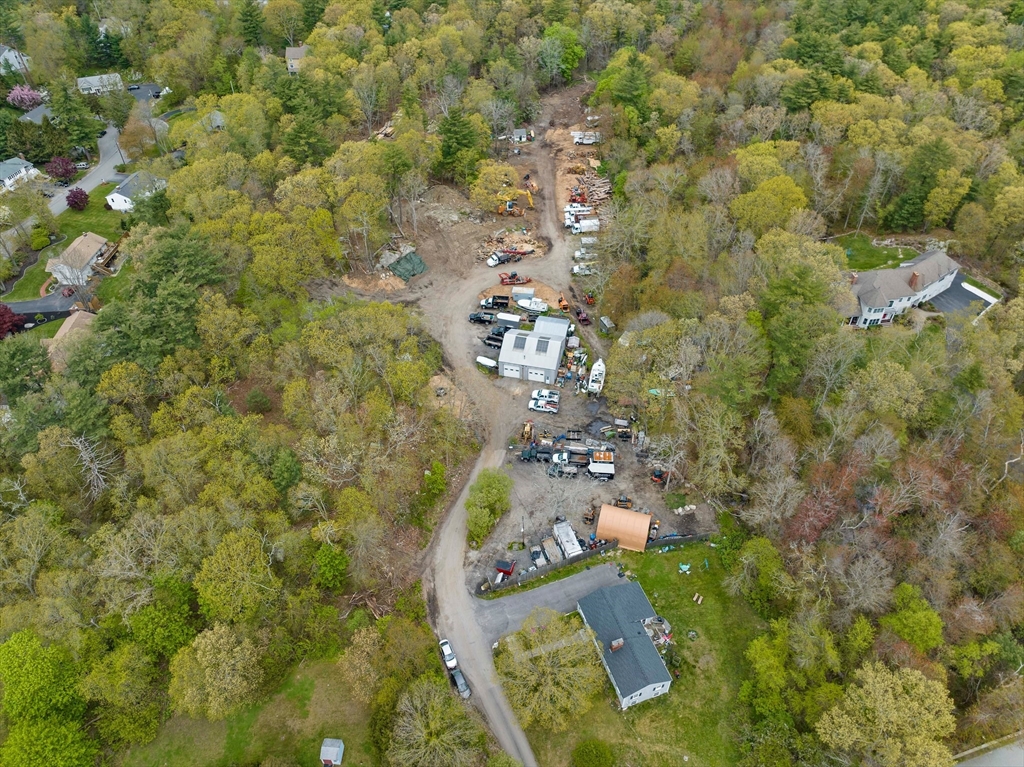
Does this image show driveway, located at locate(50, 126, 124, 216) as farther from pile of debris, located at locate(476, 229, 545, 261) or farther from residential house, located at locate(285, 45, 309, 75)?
pile of debris, located at locate(476, 229, 545, 261)

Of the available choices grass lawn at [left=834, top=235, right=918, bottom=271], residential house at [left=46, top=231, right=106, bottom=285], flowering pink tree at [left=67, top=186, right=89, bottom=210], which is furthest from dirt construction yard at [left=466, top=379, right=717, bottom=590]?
flowering pink tree at [left=67, top=186, right=89, bottom=210]

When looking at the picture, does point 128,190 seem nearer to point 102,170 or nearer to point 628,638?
point 102,170

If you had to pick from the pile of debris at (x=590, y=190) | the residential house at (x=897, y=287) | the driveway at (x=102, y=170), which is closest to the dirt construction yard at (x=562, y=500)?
the residential house at (x=897, y=287)

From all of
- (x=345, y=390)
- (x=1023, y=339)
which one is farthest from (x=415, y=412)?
(x=1023, y=339)

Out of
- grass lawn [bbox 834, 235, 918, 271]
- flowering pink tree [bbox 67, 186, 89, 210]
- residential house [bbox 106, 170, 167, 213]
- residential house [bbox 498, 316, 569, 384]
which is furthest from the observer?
flowering pink tree [bbox 67, 186, 89, 210]

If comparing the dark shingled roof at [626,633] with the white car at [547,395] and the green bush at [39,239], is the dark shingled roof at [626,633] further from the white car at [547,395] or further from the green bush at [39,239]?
the green bush at [39,239]

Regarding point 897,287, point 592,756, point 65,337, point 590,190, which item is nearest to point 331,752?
point 592,756
